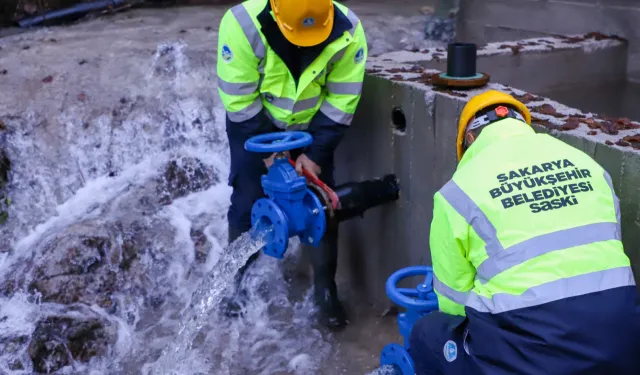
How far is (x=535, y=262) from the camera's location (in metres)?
1.71

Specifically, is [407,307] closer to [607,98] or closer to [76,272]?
[76,272]

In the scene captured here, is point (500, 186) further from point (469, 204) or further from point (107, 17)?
point (107, 17)

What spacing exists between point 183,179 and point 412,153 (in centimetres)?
205

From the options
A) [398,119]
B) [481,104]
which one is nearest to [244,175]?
[398,119]

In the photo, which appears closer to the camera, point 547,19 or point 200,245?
point 200,245

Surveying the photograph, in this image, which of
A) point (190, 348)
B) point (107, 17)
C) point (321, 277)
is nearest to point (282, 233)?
point (321, 277)

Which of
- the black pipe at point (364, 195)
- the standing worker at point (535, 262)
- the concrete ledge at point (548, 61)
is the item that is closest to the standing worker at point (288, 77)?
the black pipe at point (364, 195)

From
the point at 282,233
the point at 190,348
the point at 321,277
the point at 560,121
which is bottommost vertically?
the point at 190,348

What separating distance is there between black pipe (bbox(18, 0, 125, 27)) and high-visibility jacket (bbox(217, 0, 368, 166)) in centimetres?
450

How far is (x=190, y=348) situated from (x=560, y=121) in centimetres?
215

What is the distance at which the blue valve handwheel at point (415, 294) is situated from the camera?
7.25ft

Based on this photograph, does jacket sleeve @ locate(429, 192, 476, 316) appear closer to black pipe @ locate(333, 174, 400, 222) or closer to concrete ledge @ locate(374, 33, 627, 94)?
black pipe @ locate(333, 174, 400, 222)

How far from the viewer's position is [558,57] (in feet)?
13.5

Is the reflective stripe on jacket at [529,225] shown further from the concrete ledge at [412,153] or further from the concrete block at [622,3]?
the concrete block at [622,3]
